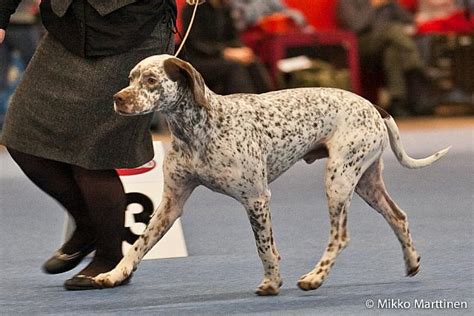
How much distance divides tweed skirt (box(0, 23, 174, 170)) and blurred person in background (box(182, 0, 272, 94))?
5.72m

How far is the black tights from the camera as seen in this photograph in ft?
13.6

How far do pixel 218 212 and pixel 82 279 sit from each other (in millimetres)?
2148

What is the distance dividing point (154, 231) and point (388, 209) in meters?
0.83

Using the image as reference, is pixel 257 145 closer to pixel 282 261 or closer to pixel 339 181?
pixel 339 181

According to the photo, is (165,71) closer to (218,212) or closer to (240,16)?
(218,212)

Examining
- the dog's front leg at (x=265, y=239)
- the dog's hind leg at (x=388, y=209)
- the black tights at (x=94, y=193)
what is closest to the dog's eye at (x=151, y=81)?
the dog's front leg at (x=265, y=239)

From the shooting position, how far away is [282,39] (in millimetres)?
10898

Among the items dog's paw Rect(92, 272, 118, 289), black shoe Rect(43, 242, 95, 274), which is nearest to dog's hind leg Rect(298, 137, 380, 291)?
dog's paw Rect(92, 272, 118, 289)

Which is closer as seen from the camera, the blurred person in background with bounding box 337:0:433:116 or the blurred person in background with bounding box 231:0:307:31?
the blurred person in background with bounding box 231:0:307:31

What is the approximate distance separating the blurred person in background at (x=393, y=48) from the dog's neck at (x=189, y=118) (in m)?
7.78

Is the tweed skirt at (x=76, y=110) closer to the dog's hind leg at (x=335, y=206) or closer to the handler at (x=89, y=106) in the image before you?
the handler at (x=89, y=106)

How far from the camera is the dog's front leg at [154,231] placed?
3836 mm

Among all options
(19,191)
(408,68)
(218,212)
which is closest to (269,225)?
(218,212)

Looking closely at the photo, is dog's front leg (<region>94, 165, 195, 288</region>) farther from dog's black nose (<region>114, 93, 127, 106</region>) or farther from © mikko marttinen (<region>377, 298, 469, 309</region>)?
© mikko marttinen (<region>377, 298, 469, 309</region>)
